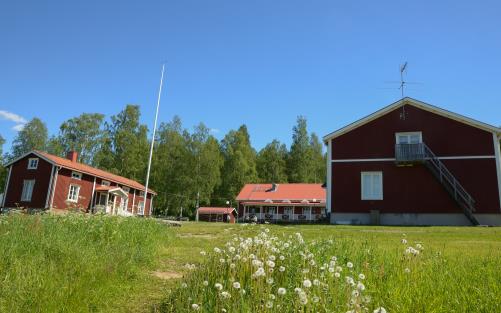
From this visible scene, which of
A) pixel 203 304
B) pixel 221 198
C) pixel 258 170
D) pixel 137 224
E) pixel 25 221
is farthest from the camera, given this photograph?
pixel 258 170

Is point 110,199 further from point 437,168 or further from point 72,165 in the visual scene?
point 437,168

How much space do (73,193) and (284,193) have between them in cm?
2297

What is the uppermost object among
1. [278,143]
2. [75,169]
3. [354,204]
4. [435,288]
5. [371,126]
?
[278,143]

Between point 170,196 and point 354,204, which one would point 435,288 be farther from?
point 170,196

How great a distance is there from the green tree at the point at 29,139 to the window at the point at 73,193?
28.1 meters

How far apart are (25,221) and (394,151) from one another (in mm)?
19326

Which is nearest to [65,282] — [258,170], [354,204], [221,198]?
[354,204]

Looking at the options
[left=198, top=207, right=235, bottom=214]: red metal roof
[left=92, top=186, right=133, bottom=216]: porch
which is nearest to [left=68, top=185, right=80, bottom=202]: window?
[left=92, top=186, right=133, bottom=216]: porch

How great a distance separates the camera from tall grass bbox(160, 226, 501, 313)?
3229 mm

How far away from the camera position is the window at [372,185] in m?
22.0

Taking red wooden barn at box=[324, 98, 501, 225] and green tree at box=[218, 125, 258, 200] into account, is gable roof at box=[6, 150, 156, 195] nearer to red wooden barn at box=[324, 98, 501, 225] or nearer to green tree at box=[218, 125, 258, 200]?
green tree at box=[218, 125, 258, 200]

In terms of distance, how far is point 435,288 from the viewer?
3707 mm

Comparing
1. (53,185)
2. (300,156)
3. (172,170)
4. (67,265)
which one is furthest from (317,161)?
(67,265)

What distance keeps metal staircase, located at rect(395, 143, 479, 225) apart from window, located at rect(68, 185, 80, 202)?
26.4 metres
